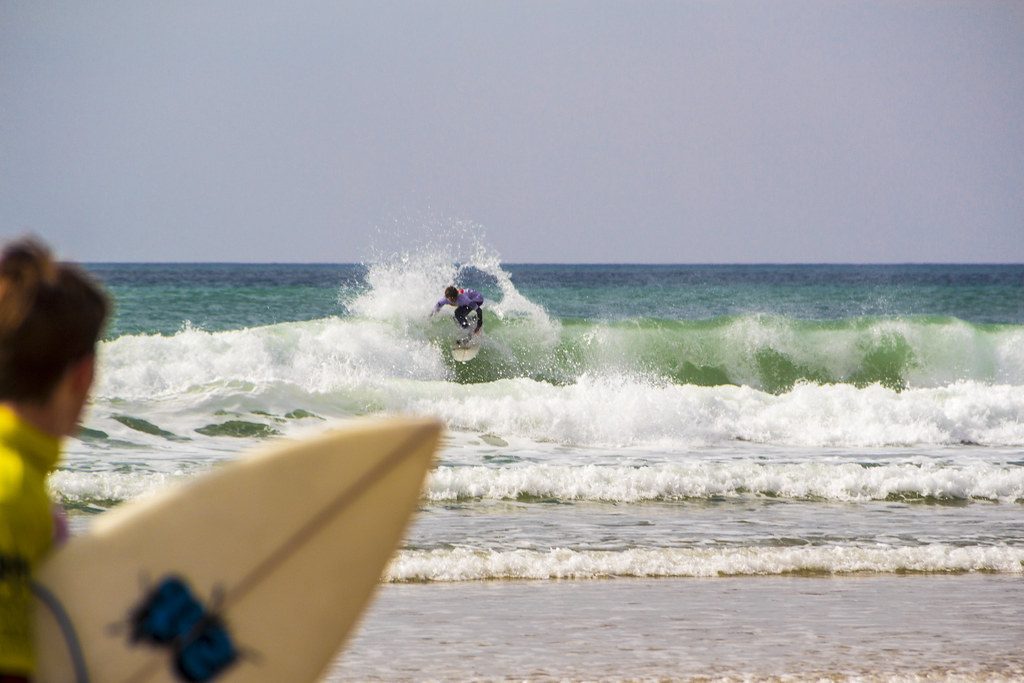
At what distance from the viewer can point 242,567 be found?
6.66 feet

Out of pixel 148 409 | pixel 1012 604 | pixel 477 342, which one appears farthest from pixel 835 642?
pixel 477 342

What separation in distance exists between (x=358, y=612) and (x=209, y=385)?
1182cm

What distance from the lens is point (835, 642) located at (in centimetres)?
523

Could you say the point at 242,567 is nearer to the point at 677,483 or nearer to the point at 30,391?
the point at 30,391

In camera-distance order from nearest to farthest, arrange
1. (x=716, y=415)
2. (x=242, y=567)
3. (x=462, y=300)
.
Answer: (x=242, y=567), (x=716, y=415), (x=462, y=300)

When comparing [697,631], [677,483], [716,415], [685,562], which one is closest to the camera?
Answer: [697,631]

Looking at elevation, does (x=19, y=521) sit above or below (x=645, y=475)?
above

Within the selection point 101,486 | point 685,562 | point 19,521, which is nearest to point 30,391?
point 19,521

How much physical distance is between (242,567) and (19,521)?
450 millimetres

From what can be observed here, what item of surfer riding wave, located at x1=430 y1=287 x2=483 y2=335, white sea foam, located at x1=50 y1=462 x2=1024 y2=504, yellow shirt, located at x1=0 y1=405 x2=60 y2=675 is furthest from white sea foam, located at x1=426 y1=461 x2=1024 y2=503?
yellow shirt, located at x1=0 y1=405 x2=60 y2=675

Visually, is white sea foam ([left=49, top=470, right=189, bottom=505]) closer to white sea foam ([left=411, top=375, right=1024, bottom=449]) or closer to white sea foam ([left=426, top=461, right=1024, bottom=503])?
Result: white sea foam ([left=426, top=461, right=1024, bottom=503])

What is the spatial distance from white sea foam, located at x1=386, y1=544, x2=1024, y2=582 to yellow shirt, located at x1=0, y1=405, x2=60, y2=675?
4.70 m

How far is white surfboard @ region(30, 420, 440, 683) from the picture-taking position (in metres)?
1.91

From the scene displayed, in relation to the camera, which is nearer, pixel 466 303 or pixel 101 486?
pixel 101 486
